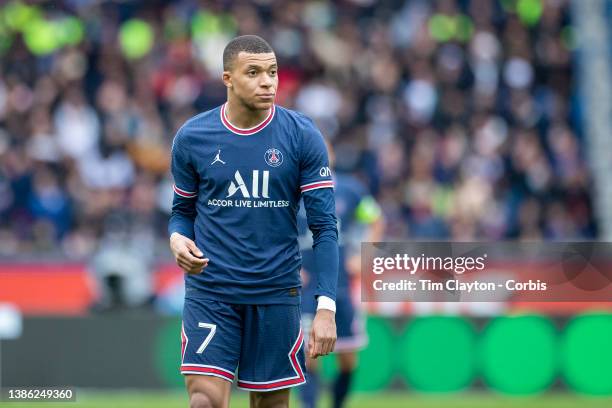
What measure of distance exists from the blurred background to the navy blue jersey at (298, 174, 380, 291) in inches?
83.7

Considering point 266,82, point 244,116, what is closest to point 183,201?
point 244,116

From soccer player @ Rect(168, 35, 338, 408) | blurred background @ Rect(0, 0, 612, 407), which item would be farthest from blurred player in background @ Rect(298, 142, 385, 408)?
soccer player @ Rect(168, 35, 338, 408)

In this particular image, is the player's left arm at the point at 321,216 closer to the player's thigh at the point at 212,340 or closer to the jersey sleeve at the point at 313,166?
the jersey sleeve at the point at 313,166

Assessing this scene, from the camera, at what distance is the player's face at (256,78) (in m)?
6.13

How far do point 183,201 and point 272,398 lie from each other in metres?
1.11

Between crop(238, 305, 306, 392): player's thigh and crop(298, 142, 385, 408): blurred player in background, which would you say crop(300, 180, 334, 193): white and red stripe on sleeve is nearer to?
crop(238, 305, 306, 392): player's thigh

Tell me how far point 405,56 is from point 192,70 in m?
2.99

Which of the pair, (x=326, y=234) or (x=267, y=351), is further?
(x=267, y=351)

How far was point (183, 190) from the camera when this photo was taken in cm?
638

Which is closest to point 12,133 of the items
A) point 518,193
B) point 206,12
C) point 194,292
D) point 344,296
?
point 206,12

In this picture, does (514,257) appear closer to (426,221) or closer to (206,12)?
(426,221)

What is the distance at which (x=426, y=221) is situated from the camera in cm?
1502

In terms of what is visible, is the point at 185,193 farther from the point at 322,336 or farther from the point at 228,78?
the point at 322,336

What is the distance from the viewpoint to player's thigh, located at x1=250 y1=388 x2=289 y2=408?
6297mm
